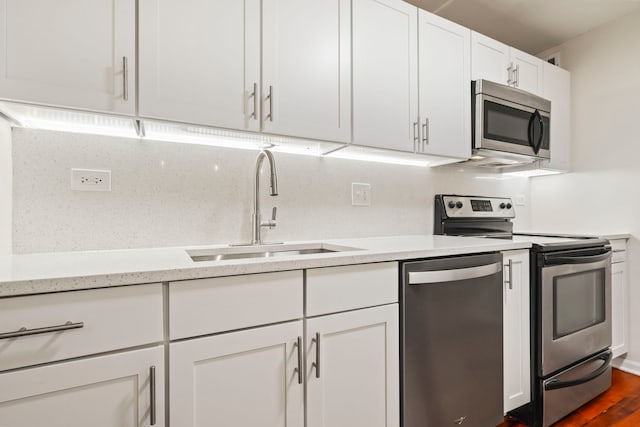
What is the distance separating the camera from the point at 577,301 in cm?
182

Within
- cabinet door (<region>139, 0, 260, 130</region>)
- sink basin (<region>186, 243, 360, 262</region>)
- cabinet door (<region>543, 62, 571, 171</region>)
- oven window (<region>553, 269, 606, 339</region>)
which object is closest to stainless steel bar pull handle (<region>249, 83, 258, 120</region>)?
cabinet door (<region>139, 0, 260, 130</region>)

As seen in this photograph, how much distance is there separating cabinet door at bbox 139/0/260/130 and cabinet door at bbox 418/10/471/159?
3.11 ft

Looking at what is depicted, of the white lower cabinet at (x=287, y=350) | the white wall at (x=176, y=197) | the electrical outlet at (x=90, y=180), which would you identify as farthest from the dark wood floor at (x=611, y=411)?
the electrical outlet at (x=90, y=180)

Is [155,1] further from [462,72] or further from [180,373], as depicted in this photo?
[462,72]

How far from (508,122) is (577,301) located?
1123mm

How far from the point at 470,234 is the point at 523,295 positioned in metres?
0.67

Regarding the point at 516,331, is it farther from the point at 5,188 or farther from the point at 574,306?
the point at 5,188

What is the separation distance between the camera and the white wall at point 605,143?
2236mm

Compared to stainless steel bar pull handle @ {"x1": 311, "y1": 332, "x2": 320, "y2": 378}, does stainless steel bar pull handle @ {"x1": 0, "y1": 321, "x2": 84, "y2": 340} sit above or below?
above

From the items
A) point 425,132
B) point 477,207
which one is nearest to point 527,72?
point 477,207

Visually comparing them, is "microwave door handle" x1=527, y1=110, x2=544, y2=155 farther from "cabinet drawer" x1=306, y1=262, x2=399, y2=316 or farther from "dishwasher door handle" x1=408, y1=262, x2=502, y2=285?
"cabinet drawer" x1=306, y1=262, x2=399, y2=316

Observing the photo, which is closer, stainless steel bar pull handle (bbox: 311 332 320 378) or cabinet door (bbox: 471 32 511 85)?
stainless steel bar pull handle (bbox: 311 332 320 378)

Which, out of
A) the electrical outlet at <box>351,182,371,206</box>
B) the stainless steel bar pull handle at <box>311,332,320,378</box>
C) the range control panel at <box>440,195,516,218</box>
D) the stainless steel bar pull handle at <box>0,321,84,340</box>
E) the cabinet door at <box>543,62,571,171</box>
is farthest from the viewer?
the cabinet door at <box>543,62,571,171</box>

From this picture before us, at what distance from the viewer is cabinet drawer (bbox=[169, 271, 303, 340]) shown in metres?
0.90
